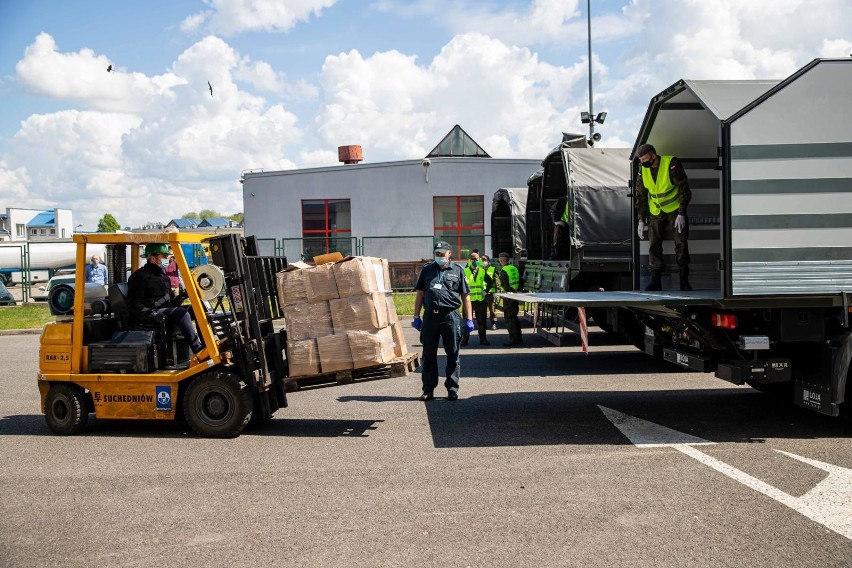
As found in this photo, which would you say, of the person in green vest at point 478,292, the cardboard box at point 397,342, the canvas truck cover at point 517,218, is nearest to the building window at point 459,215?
the canvas truck cover at point 517,218

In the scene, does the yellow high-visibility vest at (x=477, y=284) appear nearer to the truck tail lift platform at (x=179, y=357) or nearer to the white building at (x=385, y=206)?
the truck tail lift platform at (x=179, y=357)

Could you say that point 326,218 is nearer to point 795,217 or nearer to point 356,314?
point 356,314

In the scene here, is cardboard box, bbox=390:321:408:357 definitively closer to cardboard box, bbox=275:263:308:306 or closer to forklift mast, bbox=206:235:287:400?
cardboard box, bbox=275:263:308:306

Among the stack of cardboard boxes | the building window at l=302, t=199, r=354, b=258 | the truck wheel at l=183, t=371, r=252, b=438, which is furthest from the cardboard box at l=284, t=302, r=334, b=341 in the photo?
the building window at l=302, t=199, r=354, b=258

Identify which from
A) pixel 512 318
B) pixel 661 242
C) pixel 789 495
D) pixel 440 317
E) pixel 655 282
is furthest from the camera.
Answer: pixel 512 318

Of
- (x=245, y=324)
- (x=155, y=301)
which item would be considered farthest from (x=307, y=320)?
(x=155, y=301)

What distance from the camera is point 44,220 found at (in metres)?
98.5

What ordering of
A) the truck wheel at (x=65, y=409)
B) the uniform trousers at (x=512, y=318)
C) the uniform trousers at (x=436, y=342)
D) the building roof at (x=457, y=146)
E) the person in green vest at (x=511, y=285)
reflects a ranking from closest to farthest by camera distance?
the truck wheel at (x=65, y=409), the uniform trousers at (x=436, y=342), the uniform trousers at (x=512, y=318), the person in green vest at (x=511, y=285), the building roof at (x=457, y=146)

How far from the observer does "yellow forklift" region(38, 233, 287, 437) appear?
296 inches

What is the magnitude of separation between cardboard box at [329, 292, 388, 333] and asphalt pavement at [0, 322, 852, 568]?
1046 mm

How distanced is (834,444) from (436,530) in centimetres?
406

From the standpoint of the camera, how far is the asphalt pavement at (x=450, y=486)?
4633 mm

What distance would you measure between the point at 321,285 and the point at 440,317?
6.77 feet

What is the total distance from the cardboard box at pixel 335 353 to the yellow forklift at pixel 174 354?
1.80 feet
